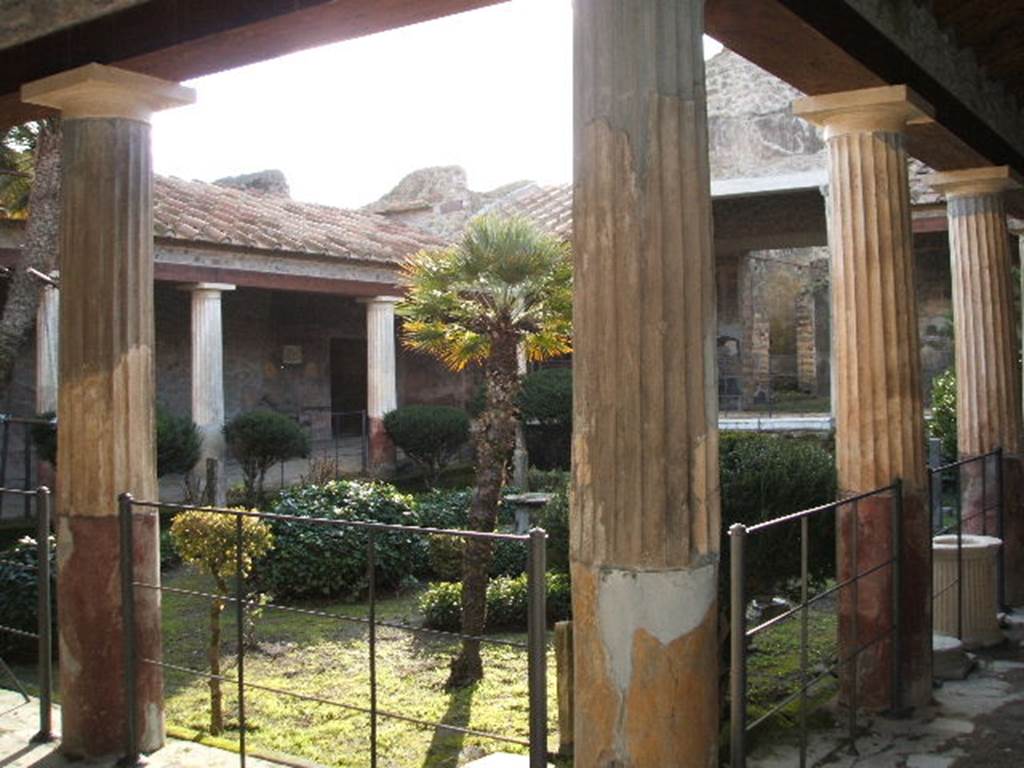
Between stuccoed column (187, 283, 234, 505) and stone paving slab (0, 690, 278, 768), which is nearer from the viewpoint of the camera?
stone paving slab (0, 690, 278, 768)

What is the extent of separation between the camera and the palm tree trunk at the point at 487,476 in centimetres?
731

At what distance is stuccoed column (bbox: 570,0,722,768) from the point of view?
300cm

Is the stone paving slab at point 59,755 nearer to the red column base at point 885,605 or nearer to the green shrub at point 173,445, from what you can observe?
the red column base at point 885,605

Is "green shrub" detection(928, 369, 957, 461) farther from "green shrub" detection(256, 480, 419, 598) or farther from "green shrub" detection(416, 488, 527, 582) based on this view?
"green shrub" detection(256, 480, 419, 598)

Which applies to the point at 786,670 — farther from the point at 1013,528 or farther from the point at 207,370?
the point at 207,370

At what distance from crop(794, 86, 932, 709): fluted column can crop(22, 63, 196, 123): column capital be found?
10.0 feet

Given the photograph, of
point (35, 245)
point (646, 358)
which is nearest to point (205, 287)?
point (35, 245)

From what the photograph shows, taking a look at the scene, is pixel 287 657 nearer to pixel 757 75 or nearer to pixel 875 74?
pixel 875 74

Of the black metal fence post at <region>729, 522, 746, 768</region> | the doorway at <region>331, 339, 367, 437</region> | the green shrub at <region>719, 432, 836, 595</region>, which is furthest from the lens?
the doorway at <region>331, 339, 367, 437</region>

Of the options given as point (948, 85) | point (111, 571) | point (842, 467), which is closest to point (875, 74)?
point (948, 85)

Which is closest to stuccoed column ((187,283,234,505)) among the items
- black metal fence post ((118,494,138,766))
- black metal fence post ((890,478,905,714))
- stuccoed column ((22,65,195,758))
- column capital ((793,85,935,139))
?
stuccoed column ((22,65,195,758))

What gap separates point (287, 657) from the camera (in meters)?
7.55

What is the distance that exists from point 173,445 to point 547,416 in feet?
17.6

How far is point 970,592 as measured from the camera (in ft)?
21.3
